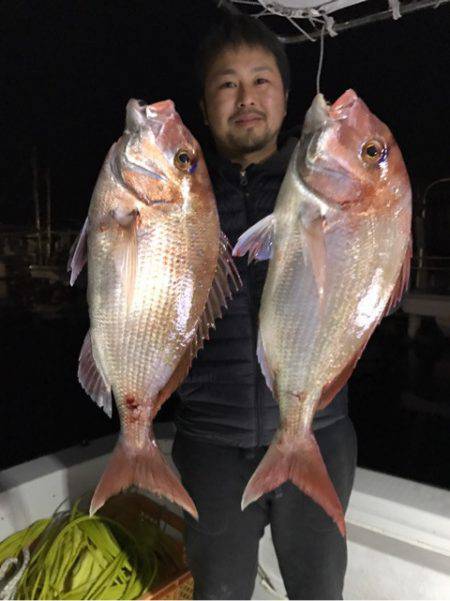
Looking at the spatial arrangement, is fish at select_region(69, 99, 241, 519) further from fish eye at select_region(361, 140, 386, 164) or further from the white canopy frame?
the white canopy frame

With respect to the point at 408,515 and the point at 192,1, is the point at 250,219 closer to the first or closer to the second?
the point at 408,515

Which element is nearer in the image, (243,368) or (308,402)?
(308,402)

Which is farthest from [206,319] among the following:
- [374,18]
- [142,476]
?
[374,18]

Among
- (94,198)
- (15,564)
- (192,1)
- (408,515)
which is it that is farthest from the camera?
(192,1)

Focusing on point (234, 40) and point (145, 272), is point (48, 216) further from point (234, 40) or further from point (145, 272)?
point (145, 272)

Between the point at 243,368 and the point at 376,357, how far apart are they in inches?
221

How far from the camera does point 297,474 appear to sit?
4.25 ft

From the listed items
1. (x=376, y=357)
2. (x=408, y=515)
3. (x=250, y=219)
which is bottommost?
(x=376, y=357)

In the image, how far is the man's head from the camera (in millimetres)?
1679

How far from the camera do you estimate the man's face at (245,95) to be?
1.67 meters

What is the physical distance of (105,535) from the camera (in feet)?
8.43

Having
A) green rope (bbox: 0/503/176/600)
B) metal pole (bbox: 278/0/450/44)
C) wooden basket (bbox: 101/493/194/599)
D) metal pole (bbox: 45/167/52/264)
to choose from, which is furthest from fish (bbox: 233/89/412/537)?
metal pole (bbox: 45/167/52/264)

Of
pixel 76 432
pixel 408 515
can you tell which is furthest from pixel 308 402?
pixel 76 432

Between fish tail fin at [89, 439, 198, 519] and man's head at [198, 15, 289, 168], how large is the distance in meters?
1.11
